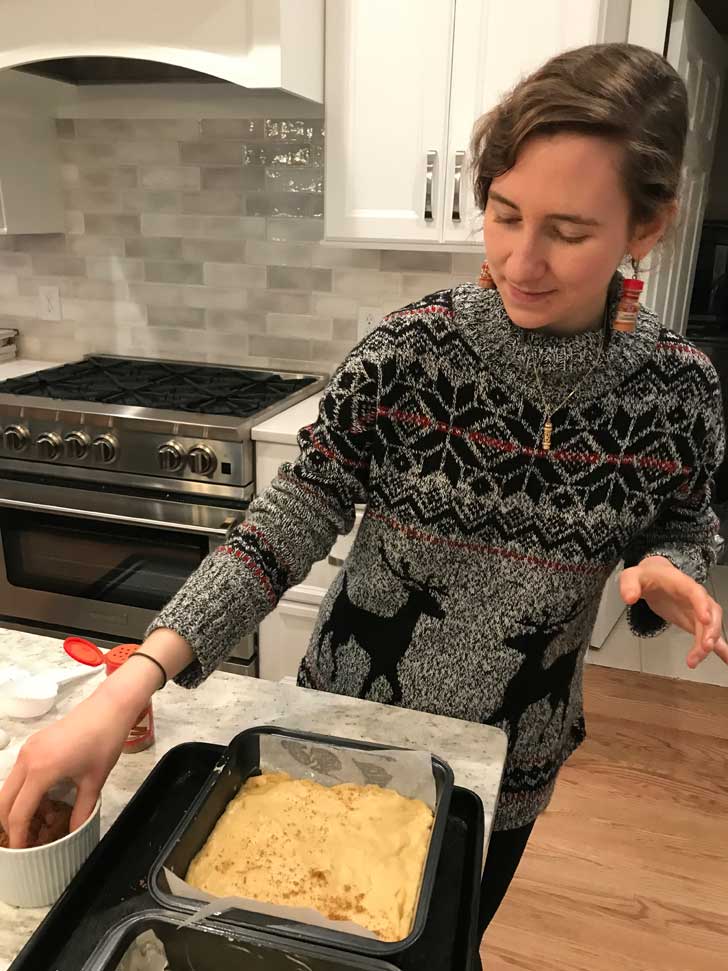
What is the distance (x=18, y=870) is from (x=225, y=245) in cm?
217

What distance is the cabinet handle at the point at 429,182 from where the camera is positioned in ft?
6.53

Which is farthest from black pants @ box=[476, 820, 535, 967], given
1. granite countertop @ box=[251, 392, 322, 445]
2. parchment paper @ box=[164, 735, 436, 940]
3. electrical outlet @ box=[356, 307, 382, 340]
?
electrical outlet @ box=[356, 307, 382, 340]

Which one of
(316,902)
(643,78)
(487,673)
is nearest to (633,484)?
(487,673)

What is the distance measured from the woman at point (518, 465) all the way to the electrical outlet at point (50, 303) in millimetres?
2109

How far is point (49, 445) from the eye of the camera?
2.13 m

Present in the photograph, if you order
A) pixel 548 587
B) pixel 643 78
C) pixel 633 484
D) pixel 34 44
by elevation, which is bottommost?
pixel 548 587

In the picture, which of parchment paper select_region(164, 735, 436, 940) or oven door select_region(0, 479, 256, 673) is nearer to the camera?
parchment paper select_region(164, 735, 436, 940)

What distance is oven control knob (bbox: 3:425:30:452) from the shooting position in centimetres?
215

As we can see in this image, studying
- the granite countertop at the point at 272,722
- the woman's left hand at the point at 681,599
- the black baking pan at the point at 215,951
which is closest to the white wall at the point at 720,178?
the woman's left hand at the point at 681,599

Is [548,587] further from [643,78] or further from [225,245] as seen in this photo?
[225,245]

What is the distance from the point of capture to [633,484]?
917 millimetres

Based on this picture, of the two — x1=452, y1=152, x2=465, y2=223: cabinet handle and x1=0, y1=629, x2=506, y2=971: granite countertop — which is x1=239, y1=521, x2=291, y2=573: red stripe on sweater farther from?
x1=452, y1=152, x2=465, y2=223: cabinet handle

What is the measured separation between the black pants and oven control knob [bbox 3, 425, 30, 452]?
165cm

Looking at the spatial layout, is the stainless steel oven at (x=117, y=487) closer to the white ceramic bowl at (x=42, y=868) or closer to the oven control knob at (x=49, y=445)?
the oven control knob at (x=49, y=445)
